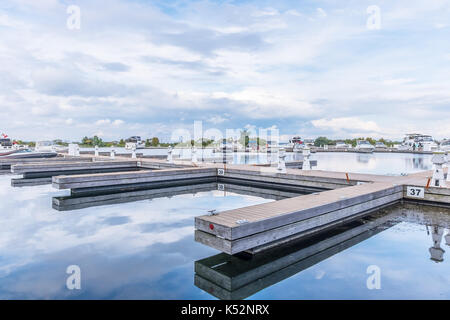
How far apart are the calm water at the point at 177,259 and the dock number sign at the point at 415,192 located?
78 cm

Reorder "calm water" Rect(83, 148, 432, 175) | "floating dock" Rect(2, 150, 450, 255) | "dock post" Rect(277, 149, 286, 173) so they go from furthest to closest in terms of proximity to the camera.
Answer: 1. "calm water" Rect(83, 148, 432, 175)
2. "dock post" Rect(277, 149, 286, 173)
3. "floating dock" Rect(2, 150, 450, 255)

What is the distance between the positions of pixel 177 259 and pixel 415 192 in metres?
7.11

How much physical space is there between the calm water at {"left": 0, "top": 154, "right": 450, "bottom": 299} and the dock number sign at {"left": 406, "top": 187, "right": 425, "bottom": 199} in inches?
30.9

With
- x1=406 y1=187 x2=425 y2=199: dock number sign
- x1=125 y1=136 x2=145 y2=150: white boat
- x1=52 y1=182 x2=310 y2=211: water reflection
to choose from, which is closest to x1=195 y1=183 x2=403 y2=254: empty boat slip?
x1=406 y1=187 x2=425 y2=199: dock number sign

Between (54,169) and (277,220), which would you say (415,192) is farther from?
(54,169)

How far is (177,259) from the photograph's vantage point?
4473 mm

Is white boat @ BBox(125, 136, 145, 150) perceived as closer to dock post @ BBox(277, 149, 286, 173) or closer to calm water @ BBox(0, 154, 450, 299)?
dock post @ BBox(277, 149, 286, 173)

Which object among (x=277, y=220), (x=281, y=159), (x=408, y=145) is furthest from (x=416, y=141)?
(x=277, y=220)

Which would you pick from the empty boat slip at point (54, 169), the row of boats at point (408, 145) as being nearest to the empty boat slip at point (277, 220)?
the empty boat slip at point (54, 169)

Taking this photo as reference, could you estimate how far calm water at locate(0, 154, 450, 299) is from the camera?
349 centimetres

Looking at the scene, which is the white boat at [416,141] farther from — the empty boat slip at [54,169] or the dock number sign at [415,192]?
the empty boat slip at [54,169]

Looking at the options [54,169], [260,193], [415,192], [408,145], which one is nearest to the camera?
[415,192]

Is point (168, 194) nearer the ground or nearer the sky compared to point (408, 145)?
nearer the ground
